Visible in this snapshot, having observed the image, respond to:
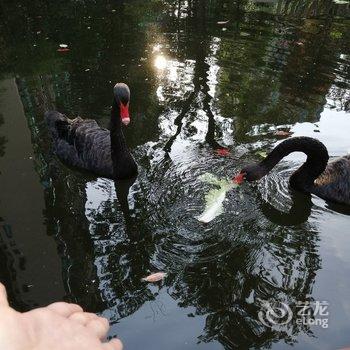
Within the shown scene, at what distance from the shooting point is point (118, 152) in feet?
12.9

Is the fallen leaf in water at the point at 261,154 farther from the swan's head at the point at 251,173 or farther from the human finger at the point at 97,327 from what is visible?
the human finger at the point at 97,327

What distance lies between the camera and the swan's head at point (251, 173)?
374 centimetres

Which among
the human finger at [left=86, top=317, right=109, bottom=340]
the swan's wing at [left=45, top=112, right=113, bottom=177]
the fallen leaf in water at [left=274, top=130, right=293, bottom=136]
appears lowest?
the fallen leaf in water at [left=274, top=130, right=293, bottom=136]

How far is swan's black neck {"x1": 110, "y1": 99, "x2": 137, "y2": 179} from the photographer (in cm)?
394

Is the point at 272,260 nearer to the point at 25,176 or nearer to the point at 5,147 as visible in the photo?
the point at 25,176

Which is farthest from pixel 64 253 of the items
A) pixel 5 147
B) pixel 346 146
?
pixel 346 146

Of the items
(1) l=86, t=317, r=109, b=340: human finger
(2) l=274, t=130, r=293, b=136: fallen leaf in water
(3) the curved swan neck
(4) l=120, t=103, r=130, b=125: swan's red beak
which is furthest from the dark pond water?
(1) l=86, t=317, r=109, b=340: human finger

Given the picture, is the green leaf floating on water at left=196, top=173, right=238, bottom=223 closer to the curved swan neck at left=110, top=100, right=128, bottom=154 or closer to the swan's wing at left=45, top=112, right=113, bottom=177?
the curved swan neck at left=110, top=100, right=128, bottom=154

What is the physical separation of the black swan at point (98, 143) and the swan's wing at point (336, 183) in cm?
169

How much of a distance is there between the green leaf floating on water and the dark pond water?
60mm

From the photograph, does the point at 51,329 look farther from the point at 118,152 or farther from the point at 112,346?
the point at 118,152

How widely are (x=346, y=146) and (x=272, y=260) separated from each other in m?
2.20
